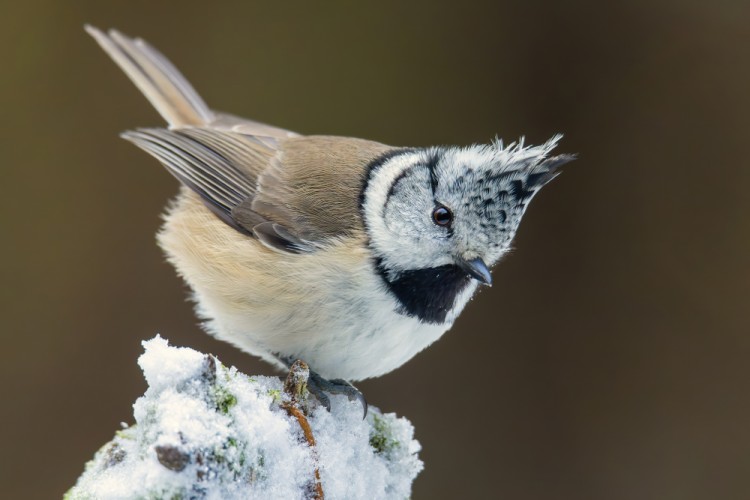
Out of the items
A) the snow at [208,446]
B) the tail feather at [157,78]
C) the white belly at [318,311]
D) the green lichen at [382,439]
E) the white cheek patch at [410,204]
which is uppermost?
the tail feather at [157,78]

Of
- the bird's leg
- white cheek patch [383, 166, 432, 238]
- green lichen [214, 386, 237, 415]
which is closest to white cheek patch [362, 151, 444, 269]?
white cheek patch [383, 166, 432, 238]

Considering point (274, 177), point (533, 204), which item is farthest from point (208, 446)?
point (533, 204)

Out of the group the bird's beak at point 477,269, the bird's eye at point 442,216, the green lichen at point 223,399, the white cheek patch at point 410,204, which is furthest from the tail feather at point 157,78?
the green lichen at point 223,399

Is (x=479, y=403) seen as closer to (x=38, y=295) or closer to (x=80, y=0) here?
(x=38, y=295)

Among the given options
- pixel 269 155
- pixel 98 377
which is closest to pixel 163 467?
pixel 269 155

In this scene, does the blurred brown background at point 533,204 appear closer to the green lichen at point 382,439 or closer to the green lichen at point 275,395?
the green lichen at point 382,439

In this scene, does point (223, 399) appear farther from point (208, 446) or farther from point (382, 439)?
point (382, 439)
